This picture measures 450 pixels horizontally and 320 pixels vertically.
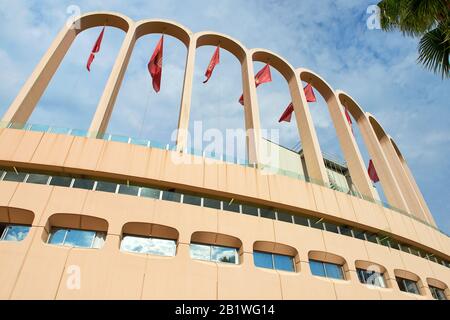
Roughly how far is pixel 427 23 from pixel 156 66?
47.5 feet

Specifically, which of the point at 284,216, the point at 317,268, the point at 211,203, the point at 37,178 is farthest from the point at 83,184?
the point at 317,268

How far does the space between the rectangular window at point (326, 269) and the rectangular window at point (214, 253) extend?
3.96 meters

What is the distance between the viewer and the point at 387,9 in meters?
10.2

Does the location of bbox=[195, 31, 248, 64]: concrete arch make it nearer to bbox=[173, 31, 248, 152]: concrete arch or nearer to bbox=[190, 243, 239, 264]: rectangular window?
bbox=[173, 31, 248, 152]: concrete arch

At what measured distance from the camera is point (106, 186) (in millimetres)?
11320

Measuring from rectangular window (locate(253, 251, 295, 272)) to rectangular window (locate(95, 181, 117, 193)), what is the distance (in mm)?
6766

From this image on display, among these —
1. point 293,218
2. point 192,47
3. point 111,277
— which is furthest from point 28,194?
point 192,47

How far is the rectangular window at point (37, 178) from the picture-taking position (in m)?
10.8

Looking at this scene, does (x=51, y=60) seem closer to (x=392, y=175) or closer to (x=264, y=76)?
(x=264, y=76)

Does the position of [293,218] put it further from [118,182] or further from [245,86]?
[245,86]

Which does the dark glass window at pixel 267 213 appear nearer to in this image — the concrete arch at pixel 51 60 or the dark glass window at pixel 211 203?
the dark glass window at pixel 211 203

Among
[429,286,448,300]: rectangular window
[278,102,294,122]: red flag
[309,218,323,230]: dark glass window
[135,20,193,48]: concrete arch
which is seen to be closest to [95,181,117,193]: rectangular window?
[309,218,323,230]: dark glass window

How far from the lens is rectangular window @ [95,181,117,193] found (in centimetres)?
1118
